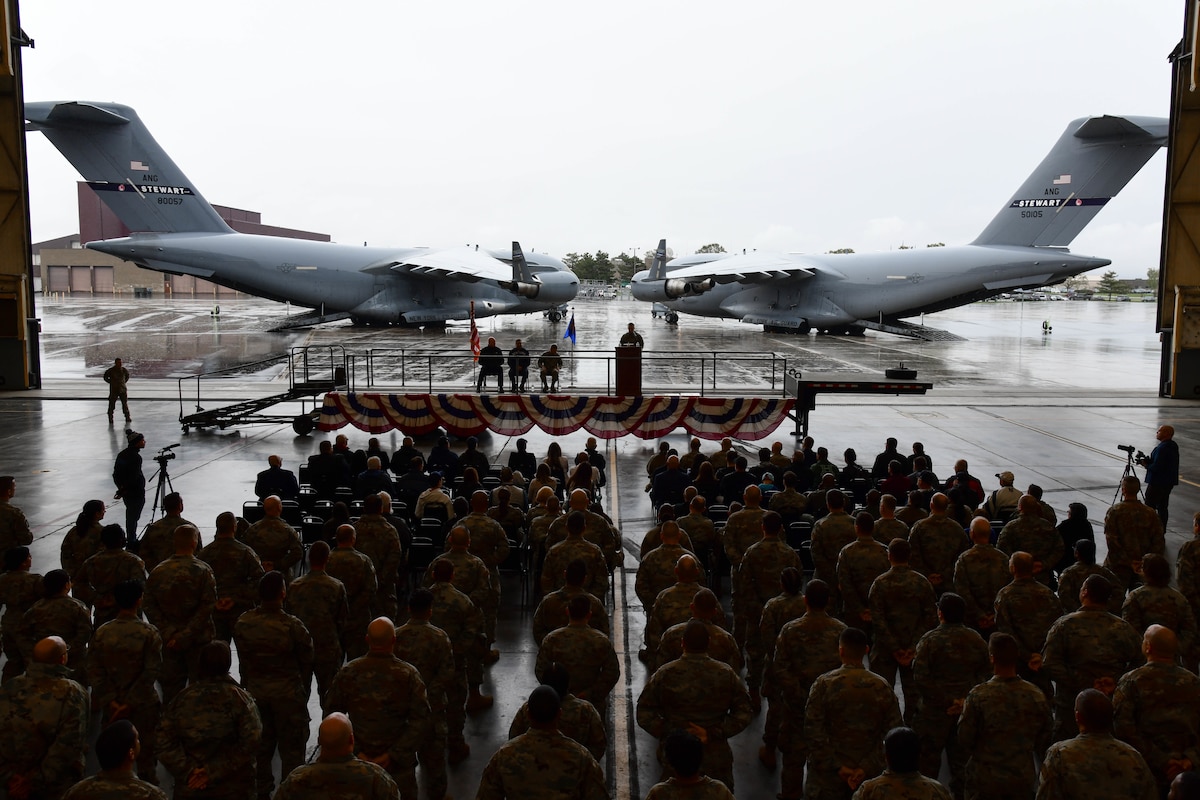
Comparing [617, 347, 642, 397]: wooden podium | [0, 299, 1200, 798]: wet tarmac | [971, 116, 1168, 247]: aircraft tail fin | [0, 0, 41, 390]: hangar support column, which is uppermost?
[971, 116, 1168, 247]: aircraft tail fin

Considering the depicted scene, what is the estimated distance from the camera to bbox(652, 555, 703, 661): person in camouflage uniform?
652cm

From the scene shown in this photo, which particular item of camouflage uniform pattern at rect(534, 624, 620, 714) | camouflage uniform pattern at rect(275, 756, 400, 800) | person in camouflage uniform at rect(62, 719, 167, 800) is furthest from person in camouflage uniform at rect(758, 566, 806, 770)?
person in camouflage uniform at rect(62, 719, 167, 800)

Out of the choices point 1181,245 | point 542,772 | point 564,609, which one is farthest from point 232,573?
point 1181,245

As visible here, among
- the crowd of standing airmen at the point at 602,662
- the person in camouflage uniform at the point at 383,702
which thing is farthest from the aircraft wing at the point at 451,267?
the person in camouflage uniform at the point at 383,702

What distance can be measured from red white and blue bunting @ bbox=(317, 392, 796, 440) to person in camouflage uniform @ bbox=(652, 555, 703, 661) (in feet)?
38.1

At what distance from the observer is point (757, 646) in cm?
736

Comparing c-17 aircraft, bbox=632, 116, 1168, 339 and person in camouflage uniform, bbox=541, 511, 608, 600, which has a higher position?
c-17 aircraft, bbox=632, 116, 1168, 339

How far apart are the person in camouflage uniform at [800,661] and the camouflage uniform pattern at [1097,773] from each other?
5.23 feet

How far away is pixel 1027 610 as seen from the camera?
6586mm

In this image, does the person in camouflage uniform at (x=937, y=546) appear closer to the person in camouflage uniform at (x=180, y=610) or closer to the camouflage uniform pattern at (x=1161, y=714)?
the camouflage uniform pattern at (x=1161, y=714)

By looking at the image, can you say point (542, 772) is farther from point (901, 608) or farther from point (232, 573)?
Result: point (232, 573)

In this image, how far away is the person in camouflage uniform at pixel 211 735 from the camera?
4.92m

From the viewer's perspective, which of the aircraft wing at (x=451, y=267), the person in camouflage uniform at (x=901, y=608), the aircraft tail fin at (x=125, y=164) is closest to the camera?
the person in camouflage uniform at (x=901, y=608)

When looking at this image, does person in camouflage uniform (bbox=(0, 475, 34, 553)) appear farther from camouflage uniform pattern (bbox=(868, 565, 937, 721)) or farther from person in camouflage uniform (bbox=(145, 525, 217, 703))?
camouflage uniform pattern (bbox=(868, 565, 937, 721))
